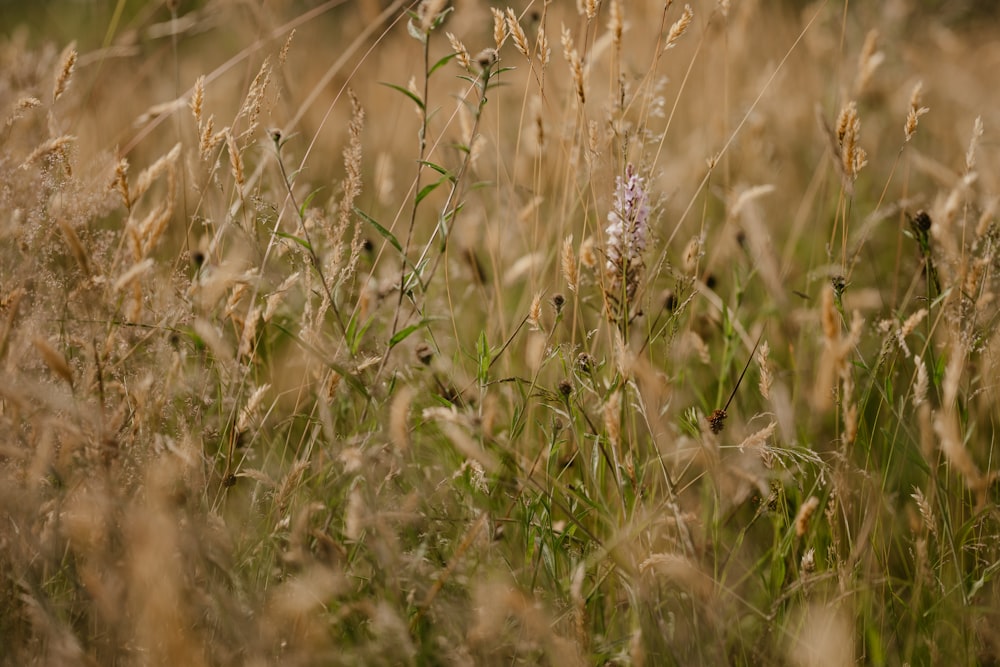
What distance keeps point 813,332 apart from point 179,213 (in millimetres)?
1806

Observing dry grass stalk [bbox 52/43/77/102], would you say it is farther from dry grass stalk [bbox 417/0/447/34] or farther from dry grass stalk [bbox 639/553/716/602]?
dry grass stalk [bbox 639/553/716/602]

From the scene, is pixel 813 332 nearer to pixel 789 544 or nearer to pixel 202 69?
pixel 789 544

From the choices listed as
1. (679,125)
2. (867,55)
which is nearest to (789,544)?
(867,55)

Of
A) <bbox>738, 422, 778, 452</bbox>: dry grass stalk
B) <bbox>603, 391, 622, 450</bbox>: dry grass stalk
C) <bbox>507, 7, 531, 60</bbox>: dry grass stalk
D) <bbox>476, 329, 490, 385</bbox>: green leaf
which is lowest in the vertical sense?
<bbox>738, 422, 778, 452</bbox>: dry grass stalk

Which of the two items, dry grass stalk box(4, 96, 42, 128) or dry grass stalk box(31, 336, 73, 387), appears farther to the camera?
dry grass stalk box(4, 96, 42, 128)

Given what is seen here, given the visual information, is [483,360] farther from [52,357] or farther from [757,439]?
[52,357]

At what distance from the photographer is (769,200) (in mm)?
2820

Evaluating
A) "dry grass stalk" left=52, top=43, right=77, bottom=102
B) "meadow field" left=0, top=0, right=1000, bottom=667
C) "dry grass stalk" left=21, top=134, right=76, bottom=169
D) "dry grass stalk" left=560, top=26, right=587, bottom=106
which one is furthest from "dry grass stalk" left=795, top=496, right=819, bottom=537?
"dry grass stalk" left=52, top=43, right=77, bottom=102

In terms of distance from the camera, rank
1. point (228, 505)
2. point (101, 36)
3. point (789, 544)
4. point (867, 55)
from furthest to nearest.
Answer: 1. point (101, 36)
2. point (867, 55)
3. point (228, 505)
4. point (789, 544)

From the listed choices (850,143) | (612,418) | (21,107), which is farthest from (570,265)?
(21,107)

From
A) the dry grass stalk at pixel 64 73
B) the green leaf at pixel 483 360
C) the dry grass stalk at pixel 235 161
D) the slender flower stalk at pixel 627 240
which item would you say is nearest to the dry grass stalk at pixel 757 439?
the slender flower stalk at pixel 627 240

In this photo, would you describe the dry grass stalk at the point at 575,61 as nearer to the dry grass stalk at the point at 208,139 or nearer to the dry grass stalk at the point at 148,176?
the dry grass stalk at the point at 208,139

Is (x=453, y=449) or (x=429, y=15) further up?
(x=429, y=15)

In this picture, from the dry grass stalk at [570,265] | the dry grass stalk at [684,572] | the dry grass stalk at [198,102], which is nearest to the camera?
the dry grass stalk at [684,572]
